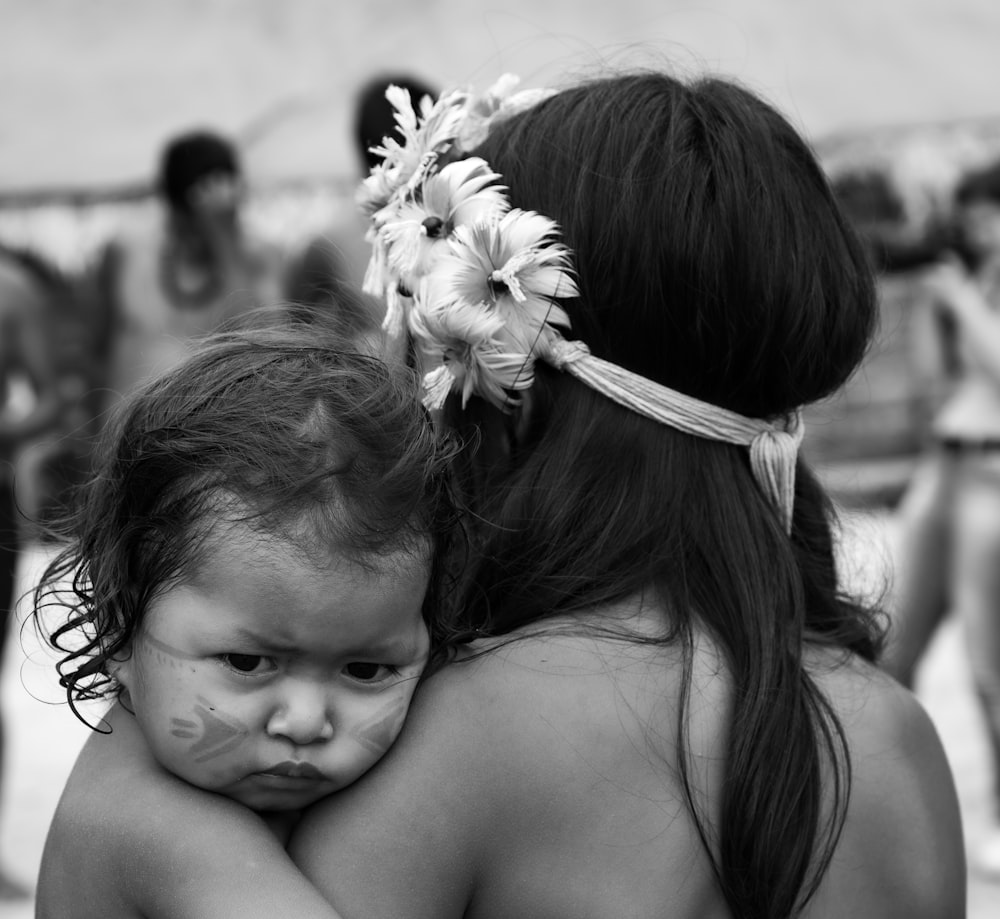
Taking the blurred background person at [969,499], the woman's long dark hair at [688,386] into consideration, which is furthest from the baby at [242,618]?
the blurred background person at [969,499]

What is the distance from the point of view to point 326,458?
1.42 meters

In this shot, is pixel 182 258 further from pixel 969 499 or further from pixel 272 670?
pixel 272 670

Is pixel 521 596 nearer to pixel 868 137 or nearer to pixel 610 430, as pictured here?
pixel 610 430

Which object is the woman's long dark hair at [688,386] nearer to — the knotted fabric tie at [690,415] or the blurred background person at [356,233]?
the knotted fabric tie at [690,415]

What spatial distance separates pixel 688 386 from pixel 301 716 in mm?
609

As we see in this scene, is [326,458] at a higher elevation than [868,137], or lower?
higher

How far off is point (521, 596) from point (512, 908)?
0.37 metres

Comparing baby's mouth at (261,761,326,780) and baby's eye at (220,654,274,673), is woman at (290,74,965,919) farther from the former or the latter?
baby's eye at (220,654,274,673)

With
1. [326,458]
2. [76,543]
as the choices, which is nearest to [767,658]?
[326,458]

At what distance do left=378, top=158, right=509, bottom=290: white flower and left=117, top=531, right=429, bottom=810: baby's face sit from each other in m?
0.51

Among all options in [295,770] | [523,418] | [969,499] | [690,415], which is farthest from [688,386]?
[969,499]

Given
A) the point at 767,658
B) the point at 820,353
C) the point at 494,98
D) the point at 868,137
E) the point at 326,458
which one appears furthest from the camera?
the point at 868,137

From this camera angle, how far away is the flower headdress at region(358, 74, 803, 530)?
1.64 metres

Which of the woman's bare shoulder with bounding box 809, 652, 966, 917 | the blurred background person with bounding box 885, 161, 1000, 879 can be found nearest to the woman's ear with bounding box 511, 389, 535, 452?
the woman's bare shoulder with bounding box 809, 652, 966, 917
